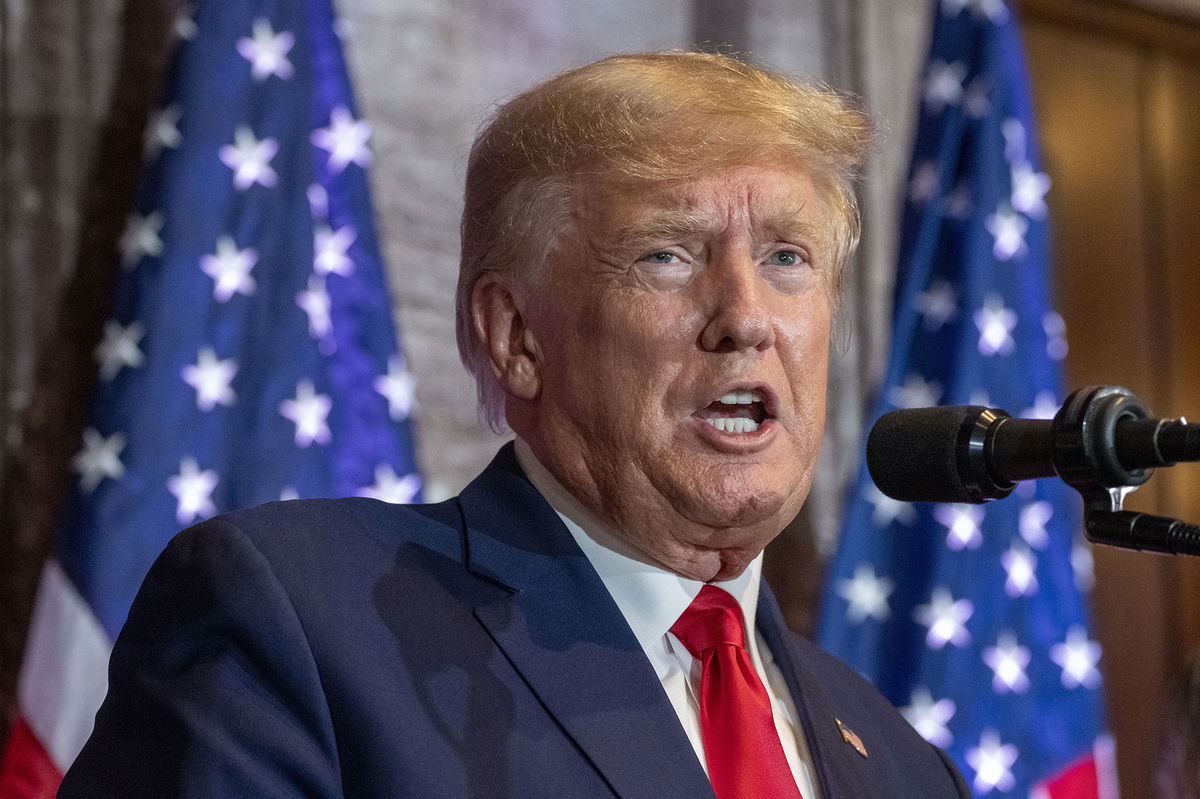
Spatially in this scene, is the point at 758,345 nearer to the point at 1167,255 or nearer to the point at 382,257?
the point at 382,257

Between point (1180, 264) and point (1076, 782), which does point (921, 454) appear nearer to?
point (1076, 782)

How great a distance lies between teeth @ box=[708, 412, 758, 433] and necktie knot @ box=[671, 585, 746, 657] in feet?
0.70

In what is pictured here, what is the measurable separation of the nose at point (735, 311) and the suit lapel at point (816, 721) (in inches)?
19.9

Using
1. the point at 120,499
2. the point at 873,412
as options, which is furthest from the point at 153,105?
the point at 873,412

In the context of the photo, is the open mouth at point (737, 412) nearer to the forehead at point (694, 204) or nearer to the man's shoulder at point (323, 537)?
the forehead at point (694, 204)

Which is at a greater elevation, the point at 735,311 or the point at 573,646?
the point at 735,311

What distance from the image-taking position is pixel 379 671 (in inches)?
55.1

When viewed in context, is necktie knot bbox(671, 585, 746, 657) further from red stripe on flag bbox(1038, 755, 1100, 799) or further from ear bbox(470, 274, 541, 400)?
red stripe on flag bbox(1038, 755, 1100, 799)

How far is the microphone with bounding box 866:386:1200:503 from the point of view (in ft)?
3.20

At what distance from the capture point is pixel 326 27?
3100 millimetres

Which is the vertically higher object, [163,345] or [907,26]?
[907,26]

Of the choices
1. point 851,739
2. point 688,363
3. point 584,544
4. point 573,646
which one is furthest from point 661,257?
point 851,739

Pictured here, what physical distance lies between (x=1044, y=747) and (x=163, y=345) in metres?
2.73

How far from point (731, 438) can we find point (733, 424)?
0.04 m
